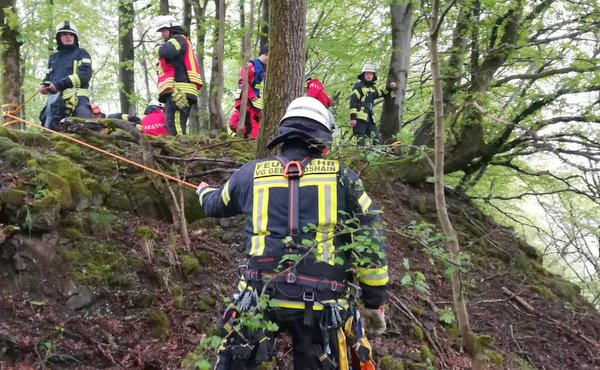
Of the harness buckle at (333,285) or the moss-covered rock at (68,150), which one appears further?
the moss-covered rock at (68,150)

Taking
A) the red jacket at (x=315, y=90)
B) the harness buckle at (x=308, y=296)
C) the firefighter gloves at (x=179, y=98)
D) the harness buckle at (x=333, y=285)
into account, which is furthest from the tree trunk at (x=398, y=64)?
the harness buckle at (x=308, y=296)

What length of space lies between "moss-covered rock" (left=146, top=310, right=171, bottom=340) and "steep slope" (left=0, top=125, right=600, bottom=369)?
0.04 ft

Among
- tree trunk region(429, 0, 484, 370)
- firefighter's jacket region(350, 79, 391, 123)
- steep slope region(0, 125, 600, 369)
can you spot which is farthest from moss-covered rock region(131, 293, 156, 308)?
firefighter's jacket region(350, 79, 391, 123)

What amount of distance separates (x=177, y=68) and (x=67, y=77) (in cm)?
166

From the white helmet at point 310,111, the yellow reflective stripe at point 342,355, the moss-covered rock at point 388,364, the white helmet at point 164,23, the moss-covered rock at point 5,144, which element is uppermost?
the white helmet at point 164,23

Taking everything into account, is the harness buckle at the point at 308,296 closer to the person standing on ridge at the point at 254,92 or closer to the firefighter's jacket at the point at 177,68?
the firefighter's jacket at the point at 177,68

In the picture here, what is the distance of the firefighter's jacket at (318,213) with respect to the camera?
2930 millimetres

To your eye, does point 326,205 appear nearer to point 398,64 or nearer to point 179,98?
point 179,98

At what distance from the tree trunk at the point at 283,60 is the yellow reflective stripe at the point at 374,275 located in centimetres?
214

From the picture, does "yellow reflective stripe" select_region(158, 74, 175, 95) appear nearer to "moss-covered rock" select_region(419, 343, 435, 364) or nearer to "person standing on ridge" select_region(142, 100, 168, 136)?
"person standing on ridge" select_region(142, 100, 168, 136)

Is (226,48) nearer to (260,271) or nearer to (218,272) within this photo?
(218,272)

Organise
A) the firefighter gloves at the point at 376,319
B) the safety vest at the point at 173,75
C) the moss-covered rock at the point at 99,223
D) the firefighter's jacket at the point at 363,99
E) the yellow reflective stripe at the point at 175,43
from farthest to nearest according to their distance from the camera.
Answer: the firefighter's jacket at the point at 363,99, the safety vest at the point at 173,75, the yellow reflective stripe at the point at 175,43, the moss-covered rock at the point at 99,223, the firefighter gloves at the point at 376,319

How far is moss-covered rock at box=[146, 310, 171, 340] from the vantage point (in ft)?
12.6

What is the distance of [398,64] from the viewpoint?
358 inches
